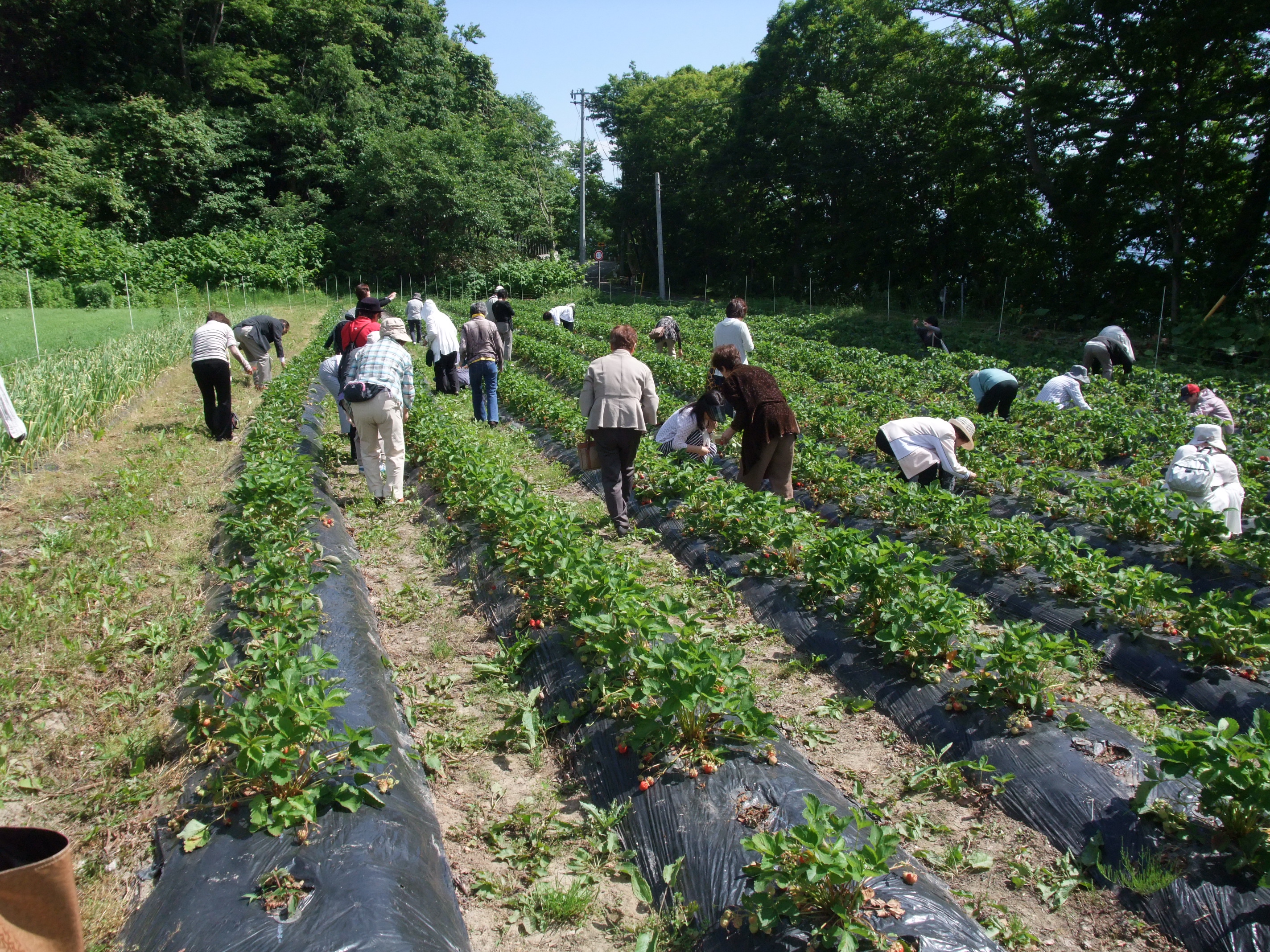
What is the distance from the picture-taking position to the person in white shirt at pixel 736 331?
9398 millimetres

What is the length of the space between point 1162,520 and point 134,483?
323 inches

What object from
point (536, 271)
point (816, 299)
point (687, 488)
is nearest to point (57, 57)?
point (536, 271)

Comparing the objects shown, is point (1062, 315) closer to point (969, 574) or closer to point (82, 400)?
point (969, 574)

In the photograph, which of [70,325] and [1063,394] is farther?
[70,325]

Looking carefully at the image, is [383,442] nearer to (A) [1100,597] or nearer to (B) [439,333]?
(B) [439,333]

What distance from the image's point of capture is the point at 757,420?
6.20 meters

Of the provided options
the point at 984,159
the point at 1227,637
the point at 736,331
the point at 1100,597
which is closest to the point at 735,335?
the point at 736,331

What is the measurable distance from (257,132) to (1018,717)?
4380 centimetres

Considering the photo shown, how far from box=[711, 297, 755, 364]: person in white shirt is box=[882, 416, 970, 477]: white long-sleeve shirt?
9.76ft

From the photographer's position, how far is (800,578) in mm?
5477

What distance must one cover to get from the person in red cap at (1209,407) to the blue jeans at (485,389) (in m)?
7.67

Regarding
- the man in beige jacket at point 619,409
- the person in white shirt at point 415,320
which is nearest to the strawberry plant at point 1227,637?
the man in beige jacket at point 619,409

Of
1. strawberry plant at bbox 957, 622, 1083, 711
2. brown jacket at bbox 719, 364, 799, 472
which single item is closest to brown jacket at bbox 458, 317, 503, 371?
brown jacket at bbox 719, 364, 799, 472

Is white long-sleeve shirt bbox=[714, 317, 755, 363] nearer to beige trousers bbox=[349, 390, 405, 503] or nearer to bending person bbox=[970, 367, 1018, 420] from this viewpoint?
bending person bbox=[970, 367, 1018, 420]
